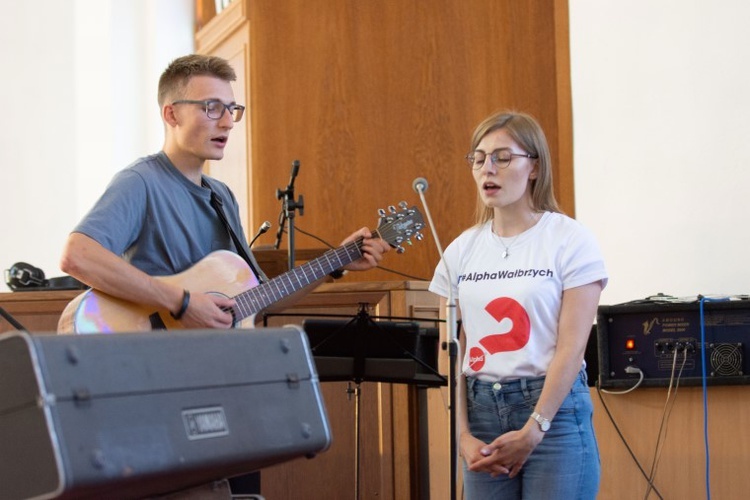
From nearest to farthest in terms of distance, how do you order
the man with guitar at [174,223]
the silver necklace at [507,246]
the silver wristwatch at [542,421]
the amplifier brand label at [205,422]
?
the amplifier brand label at [205,422] < the silver wristwatch at [542,421] < the silver necklace at [507,246] < the man with guitar at [174,223]

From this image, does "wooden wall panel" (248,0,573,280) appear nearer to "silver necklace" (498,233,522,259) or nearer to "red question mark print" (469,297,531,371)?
"silver necklace" (498,233,522,259)

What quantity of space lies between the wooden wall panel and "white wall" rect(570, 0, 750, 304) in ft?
1.61

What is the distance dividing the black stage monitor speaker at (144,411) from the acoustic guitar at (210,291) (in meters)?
1.08

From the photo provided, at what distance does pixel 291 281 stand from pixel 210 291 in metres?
0.34

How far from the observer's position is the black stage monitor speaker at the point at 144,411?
55.2 inches

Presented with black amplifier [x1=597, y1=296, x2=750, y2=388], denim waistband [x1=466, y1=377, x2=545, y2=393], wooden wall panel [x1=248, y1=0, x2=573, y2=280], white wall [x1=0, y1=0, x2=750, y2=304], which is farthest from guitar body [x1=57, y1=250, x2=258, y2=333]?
wooden wall panel [x1=248, y1=0, x2=573, y2=280]

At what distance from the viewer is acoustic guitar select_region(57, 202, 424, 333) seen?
2.84m

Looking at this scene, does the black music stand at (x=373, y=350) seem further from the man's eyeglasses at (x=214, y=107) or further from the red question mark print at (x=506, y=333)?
the red question mark print at (x=506, y=333)

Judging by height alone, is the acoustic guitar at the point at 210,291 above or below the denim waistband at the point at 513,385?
above

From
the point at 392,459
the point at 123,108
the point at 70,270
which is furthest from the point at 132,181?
the point at 123,108

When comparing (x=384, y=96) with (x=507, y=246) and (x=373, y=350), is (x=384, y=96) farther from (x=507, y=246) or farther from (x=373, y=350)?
(x=507, y=246)

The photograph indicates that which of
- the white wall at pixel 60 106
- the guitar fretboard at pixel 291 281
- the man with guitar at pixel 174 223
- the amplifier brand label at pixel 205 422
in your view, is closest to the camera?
the amplifier brand label at pixel 205 422

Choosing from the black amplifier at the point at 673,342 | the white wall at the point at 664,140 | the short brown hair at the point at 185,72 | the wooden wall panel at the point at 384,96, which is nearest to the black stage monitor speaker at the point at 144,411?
the short brown hair at the point at 185,72

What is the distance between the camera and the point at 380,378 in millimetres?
3471
